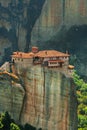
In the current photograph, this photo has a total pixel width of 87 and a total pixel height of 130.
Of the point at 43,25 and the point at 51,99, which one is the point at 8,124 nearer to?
the point at 51,99

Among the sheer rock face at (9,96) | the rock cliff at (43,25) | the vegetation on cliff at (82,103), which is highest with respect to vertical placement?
the rock cliff at (43,25)

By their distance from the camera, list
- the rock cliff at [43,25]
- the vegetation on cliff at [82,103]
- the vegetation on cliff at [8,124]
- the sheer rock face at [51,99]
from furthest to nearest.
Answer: the rock cliff at [43,25]
the vegetation on cliff at [82,103]
the vegetation on cliff at [8,124]
the sheer rock face at [51,99]

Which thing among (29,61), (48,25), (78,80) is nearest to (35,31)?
(48,25)

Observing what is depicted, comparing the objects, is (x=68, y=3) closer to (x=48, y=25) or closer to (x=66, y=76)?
(x=48, y=25)

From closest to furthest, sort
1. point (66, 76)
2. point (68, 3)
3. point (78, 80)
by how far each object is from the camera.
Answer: point (66, 76) < point (78, 80) < point (68, 3)

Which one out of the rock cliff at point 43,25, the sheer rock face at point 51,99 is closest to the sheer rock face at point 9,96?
the sheer rock face at point 51,99

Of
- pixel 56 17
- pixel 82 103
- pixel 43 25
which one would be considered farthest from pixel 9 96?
pixel 43 25

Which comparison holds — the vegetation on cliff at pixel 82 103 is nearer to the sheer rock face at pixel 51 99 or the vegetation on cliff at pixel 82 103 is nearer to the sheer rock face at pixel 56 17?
the sheer rock face at pixel 51 99
